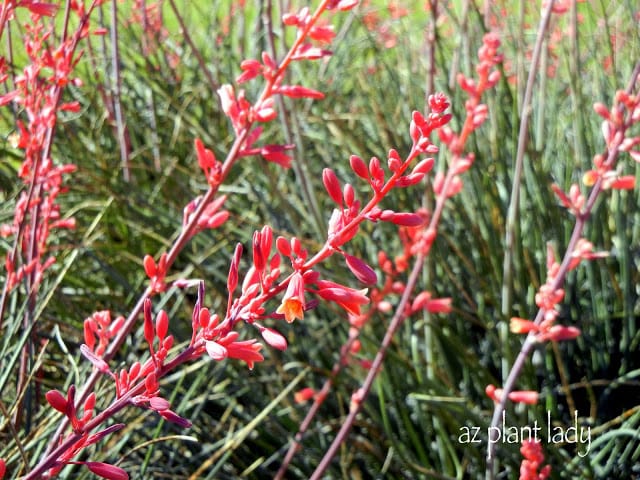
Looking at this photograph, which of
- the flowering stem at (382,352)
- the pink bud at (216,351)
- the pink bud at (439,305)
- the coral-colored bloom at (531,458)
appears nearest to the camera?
the pink bud at (216,351)

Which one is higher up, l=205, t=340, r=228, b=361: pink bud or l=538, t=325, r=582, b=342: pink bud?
l=205, t=340, r=228, b=361: pink bud

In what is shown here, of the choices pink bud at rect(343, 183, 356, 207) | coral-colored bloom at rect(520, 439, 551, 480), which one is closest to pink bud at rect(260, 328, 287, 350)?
pink bud at rect(343, 183, 356, 207)

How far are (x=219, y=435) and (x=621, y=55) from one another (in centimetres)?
227

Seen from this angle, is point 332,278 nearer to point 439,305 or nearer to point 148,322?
point 439,305

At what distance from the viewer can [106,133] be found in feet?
9.23

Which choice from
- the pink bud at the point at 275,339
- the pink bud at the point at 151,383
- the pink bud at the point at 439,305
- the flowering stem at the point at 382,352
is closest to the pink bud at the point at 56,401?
the pink bud at the point at 151,383

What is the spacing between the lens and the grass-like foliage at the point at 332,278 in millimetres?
1426

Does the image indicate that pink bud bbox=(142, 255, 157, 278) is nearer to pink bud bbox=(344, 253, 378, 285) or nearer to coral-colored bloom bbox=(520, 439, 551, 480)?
pink bud bbox=(344, 253, 378, 285)

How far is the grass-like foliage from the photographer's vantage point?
1426 millimetres

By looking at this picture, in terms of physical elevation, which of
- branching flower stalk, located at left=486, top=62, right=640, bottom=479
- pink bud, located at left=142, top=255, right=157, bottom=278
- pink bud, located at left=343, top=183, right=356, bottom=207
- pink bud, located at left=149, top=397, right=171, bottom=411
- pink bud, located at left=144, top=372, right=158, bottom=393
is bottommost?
branching flower stalk, located at left=486, top=62, right=640, bottom=479

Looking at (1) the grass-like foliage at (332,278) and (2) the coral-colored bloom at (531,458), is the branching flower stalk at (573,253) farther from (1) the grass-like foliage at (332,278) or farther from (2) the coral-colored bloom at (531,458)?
(2) the coral-colored bloom at (531,458)

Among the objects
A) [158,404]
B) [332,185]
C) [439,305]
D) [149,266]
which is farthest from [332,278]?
[158,404]

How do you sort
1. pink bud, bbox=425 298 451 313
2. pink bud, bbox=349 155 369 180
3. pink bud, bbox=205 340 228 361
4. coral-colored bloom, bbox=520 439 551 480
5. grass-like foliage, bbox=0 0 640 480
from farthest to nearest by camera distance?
pink bud, bbox=425 298 451 313 → grass-like foliage, bbox=0 0 640 480 → coral-colored bloom, bbox=520 439 551 480 → pink bud, bbox=349 155 369 180 → pink bud, bbox=205 340 228 361

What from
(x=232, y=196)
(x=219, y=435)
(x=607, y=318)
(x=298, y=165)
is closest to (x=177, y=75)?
(x=232, y=196)
